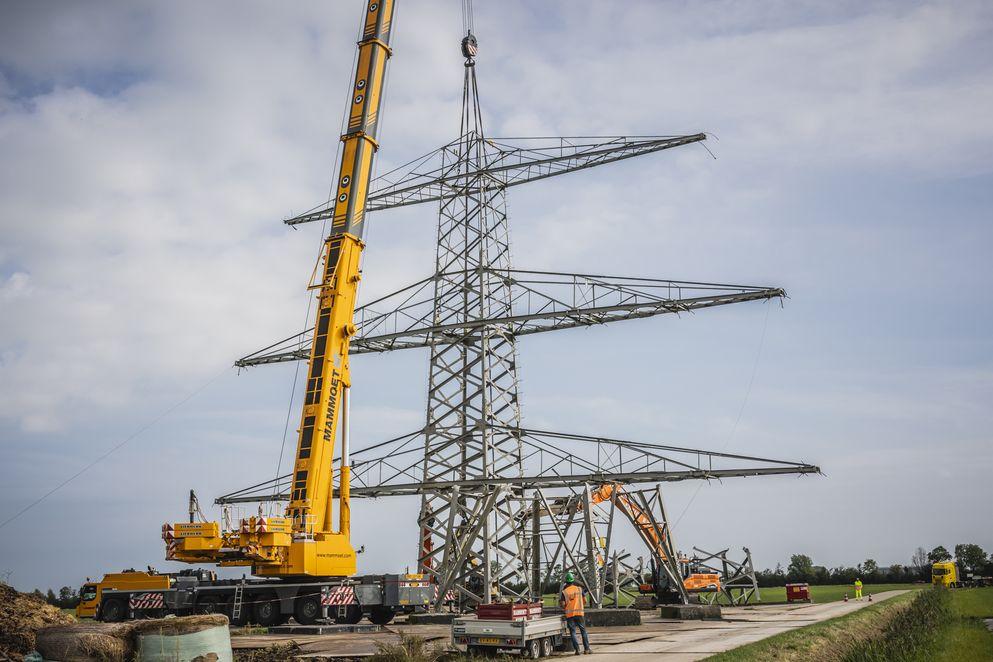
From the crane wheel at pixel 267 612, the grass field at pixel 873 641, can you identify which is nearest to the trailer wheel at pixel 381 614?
the crane wheel at pixel 267 612

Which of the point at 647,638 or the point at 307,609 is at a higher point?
the point at 307,609

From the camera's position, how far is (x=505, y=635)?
1543 centimetres

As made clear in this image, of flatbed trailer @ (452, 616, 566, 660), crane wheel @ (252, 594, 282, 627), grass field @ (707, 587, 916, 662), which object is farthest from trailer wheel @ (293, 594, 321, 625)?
grass field @ (707, 587, 916, 662)

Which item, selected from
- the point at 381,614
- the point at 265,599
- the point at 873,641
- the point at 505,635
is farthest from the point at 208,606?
the point at 873,641

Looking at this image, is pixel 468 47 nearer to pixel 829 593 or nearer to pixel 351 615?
pixel 351 615

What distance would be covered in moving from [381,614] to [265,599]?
368 centimetres

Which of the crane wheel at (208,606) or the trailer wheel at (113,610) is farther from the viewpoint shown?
the trailer wheel at (113,610)

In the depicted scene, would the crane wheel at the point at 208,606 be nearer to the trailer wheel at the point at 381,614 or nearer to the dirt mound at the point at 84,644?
the trailer wheel at the point at 381,614

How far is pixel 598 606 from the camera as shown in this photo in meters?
26.5

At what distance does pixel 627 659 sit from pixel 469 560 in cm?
1673

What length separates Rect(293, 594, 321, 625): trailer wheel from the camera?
23531mm

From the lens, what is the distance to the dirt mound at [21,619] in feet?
49.3

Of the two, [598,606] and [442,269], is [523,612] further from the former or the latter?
[442,269]

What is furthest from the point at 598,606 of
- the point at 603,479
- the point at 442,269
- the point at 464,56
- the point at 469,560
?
the point at 464,56
